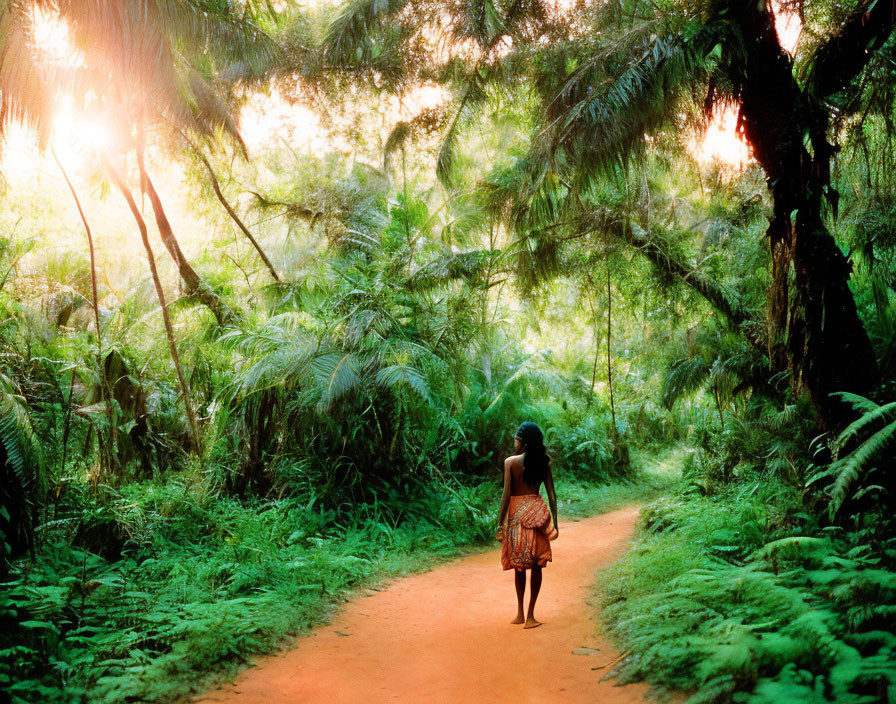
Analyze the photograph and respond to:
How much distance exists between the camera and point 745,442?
8922mm

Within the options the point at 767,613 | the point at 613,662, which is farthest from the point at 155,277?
the point at 767,613

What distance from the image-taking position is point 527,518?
4801 mm

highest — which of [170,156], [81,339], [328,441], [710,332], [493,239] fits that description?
[170,156]

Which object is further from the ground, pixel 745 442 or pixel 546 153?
pixel 546 153

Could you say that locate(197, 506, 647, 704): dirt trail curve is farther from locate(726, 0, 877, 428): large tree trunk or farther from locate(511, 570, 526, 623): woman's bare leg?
locate(726, 0, 877, 428): large tree trunk

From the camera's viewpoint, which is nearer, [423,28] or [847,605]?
[847,605]

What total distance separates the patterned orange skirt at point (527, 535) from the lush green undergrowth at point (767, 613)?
2.44ft

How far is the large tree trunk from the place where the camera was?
5.31 m

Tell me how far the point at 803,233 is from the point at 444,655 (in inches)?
182

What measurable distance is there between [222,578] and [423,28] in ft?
22.6

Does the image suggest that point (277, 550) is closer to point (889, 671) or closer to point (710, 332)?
point (889, 671)

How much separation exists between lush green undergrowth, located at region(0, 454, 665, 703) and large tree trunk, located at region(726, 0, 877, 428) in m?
4.62

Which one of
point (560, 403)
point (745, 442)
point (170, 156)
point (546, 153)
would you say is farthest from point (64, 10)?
point (560, 403)

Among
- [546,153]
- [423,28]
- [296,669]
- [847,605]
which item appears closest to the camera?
[847,605]
